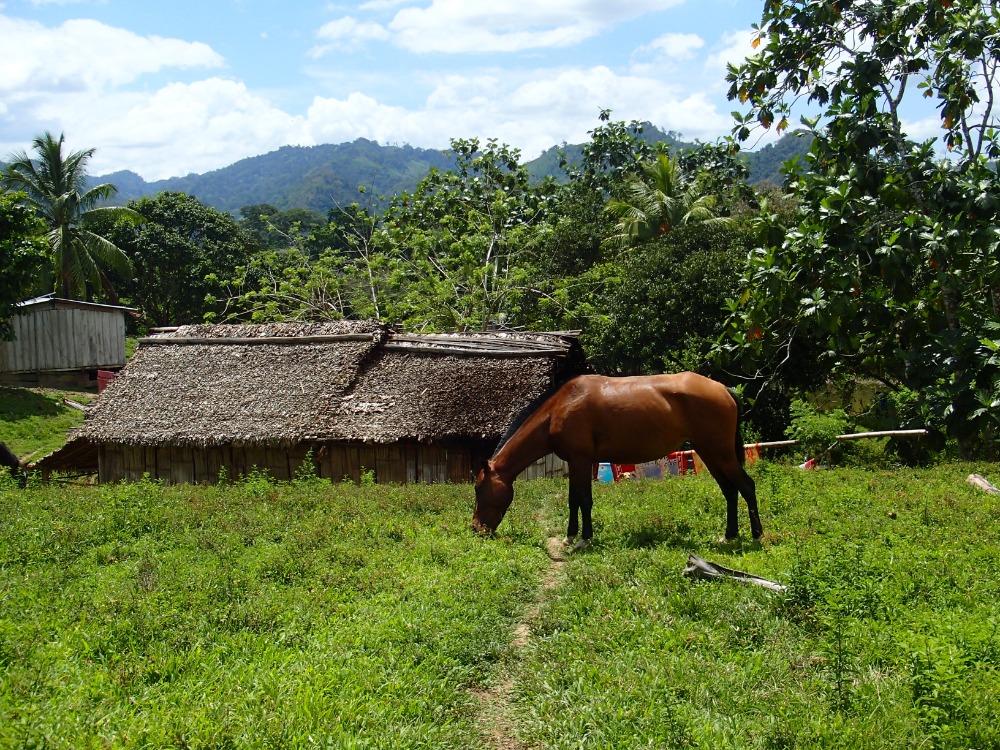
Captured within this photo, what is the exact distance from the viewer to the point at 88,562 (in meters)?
8.91

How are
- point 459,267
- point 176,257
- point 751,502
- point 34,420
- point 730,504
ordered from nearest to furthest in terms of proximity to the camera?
point 751,502 < point 730,504 < point 34,420 < point 459,267 < point 176,257

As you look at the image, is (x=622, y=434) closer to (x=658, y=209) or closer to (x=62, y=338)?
(x=658, y=209)

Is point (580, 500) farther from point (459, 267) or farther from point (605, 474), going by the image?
point (459, 267)

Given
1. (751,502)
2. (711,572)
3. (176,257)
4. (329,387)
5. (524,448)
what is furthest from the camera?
(176,257)

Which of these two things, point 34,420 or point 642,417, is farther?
point 34,420

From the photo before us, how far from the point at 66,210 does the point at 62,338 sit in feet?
21.4

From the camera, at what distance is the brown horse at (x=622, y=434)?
9.78 metres

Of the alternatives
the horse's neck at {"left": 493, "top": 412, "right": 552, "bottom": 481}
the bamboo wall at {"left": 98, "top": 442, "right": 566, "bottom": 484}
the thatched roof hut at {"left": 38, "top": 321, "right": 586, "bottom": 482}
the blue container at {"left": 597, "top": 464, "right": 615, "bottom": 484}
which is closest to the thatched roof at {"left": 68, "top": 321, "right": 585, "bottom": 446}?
the thatched roof hut at {"left": 38, "top": 321, "right": 586, "bottom": 482}

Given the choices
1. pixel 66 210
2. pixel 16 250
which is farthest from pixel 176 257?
pixel 16 250

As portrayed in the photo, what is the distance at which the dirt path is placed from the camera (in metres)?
5.35

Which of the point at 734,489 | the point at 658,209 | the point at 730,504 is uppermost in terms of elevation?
the point at 658,209

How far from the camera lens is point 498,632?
271 inches

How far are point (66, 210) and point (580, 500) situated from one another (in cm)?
3306

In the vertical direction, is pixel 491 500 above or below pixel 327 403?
below
